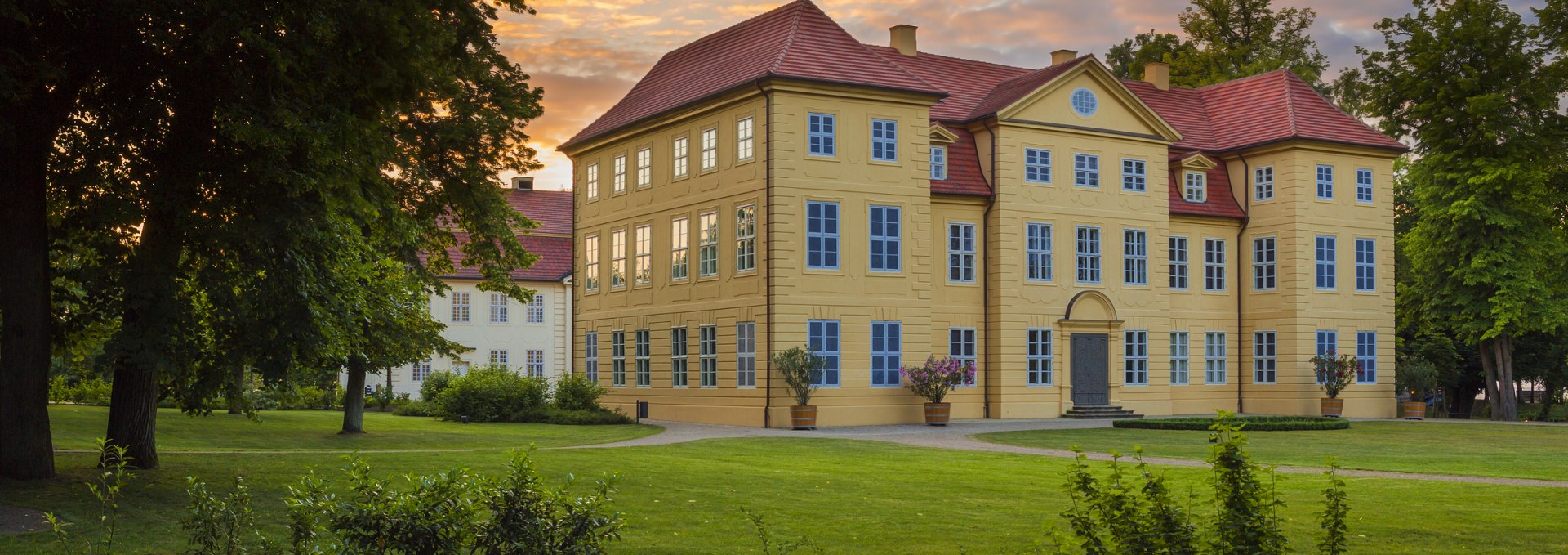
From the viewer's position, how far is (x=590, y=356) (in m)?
44.5

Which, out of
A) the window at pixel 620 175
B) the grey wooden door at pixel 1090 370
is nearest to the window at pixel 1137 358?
the grey wooden door at pixel 1090 370

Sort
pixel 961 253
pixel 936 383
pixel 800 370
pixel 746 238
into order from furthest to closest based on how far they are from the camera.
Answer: pixel 961 253 → pixel 746 238 → pixel 936 383 → pixel 800 370

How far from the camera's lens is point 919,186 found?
36750 millimetres

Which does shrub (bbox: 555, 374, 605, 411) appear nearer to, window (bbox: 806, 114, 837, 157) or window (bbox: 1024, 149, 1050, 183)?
window (bbox: 806, 114, 837, 157)

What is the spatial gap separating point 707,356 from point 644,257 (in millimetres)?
4738

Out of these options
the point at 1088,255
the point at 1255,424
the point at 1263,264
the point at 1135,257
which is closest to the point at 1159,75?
the point at 1263,264

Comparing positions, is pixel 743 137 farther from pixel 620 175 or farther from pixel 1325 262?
pixel 1325 262

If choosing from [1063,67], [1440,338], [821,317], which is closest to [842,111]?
[821,317]

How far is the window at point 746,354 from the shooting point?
116 feet

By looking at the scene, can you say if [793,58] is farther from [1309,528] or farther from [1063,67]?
[1309,528]

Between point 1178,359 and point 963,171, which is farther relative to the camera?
point 1178,359

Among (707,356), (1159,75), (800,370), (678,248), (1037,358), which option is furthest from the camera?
(1159,75)

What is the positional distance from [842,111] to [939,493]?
1960 cm

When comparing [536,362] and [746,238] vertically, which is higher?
[746,238]
